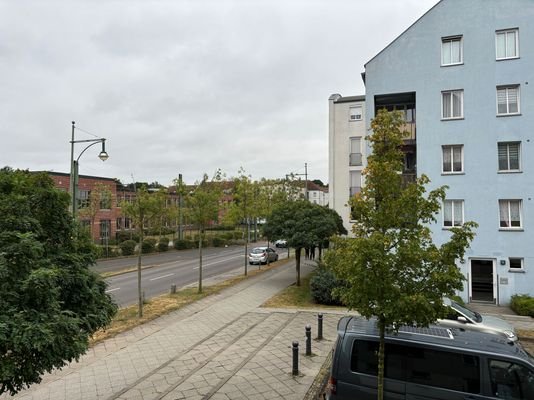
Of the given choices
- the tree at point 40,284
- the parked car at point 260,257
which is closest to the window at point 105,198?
the parked car at point 260,257

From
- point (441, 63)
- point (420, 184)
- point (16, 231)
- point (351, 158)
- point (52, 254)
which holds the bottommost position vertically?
point (52, 254)

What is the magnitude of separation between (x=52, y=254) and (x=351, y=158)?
72.2 ft

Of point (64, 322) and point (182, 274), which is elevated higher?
point (64, 322)

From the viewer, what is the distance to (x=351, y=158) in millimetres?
25375

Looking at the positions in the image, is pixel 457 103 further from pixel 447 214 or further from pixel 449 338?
pixel 449 338

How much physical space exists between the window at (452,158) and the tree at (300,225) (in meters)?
6.45

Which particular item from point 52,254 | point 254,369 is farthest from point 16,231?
point 254,369

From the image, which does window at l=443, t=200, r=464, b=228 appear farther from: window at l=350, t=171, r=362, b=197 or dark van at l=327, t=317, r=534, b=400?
dark van at l=327, t=317, r=534, b=400

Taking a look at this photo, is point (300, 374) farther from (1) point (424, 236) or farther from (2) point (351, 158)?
(2) point (351, 158)

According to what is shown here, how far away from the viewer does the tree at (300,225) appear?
20016 millimetres

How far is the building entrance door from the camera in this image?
18.8 metres

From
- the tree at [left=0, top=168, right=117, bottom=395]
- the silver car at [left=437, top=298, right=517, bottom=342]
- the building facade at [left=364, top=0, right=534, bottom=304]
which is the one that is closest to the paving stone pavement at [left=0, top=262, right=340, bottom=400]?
the tree at [left=0, top=168, right=117, bottom=395]

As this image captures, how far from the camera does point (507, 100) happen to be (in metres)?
18.7

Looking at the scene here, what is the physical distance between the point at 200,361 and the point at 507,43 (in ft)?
66.5
